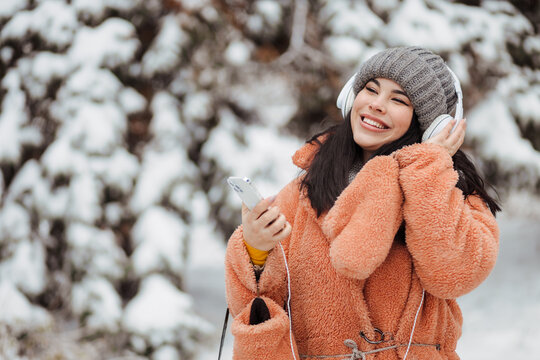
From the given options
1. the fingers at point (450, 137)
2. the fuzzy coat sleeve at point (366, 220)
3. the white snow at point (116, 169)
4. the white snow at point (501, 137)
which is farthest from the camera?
the white snow at point (501, 137)

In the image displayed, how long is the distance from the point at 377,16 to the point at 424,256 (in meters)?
3.42

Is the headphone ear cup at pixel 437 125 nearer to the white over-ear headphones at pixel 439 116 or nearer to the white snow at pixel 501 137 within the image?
the white over-ear headphones at pixel 439 116

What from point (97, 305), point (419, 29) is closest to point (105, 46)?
point (97, 305)

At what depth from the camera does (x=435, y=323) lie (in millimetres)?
1392

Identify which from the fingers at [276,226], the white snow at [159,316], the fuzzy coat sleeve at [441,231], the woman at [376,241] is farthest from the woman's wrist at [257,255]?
the white snow at [159,316]

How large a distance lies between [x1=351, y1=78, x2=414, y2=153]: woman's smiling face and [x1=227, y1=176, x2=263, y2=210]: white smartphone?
0.34 meters

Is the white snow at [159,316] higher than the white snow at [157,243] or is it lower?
lower

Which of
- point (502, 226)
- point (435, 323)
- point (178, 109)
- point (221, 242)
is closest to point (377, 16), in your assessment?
point (178, 109)

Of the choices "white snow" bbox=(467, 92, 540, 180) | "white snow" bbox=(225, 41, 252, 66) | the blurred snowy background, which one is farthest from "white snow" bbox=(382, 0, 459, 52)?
"white snow" bbox=(225, 41, 252, 66)

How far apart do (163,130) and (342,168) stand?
2.51 m

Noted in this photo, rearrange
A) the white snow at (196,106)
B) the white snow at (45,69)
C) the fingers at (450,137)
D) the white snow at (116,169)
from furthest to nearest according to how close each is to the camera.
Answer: the white snow at (196,106) → the white snow at (45,69) → the white snow at (116,169) → the fingers at (450,137)

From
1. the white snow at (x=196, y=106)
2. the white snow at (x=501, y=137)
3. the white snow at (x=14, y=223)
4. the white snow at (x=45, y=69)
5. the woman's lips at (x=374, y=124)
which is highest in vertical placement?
the woman's lips at (x=374, y=124)

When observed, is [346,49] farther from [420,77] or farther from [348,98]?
[420,77]

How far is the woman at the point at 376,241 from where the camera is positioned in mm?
1273
